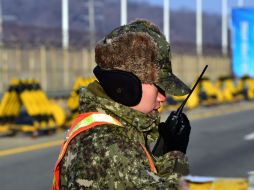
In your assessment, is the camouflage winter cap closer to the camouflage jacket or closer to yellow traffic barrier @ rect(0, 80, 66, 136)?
the camouflage jacket

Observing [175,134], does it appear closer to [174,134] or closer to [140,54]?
[174,134]

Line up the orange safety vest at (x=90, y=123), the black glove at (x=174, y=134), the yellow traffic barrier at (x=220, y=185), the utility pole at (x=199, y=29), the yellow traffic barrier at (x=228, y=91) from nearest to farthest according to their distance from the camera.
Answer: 1. the orange safety vest at (x=90, y=123)
2. the black glove at (x=174, y=134)
3. the yellow traffic barrier at (x=220, y=185)
4. the yellow traffic barrier at (x=228, y=91)
5. the utility pole at (x=199, y=29)

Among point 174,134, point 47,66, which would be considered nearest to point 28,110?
point 47,66

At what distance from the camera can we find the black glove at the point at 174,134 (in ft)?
7.19

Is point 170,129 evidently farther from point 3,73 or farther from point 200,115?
point 3,73

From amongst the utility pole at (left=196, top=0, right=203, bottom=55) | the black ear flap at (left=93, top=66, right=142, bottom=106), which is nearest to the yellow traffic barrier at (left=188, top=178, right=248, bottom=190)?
the black ear flap at (left=93, top=66, right=142, bottom=106)

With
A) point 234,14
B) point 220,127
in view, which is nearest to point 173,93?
point 220,127

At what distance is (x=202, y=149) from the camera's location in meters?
12.4

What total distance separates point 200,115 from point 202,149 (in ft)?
25.0

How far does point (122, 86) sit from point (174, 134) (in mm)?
292

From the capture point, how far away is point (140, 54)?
2.04 meters

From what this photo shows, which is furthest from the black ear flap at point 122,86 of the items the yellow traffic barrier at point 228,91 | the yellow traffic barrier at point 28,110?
the yellow traffic barrier at point 228,91

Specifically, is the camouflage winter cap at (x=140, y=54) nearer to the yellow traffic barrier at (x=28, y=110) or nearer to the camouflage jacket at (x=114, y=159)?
the camouflage jacket at (x=114, y=159)

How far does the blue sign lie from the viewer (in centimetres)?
3050
